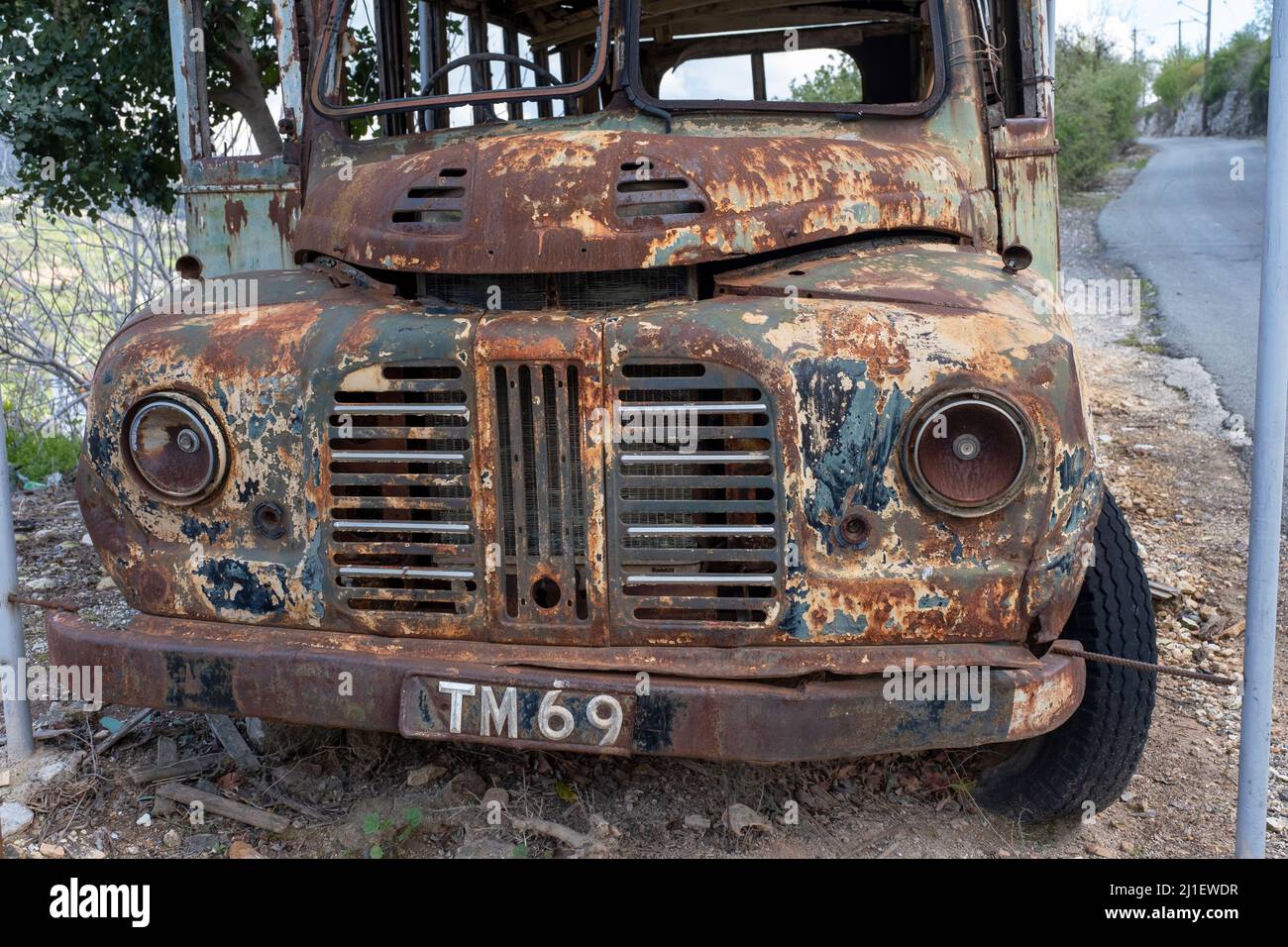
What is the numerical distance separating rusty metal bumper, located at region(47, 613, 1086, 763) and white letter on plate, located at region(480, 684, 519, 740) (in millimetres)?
55

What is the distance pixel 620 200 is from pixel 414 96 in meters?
1.14

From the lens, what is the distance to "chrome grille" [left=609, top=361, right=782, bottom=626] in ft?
8.44

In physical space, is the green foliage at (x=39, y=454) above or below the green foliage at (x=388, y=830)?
above

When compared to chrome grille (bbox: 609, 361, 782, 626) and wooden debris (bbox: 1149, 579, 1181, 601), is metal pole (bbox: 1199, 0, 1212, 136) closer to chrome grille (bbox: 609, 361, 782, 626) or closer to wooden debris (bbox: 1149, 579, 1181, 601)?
wooden debris (bbox: 1149, 579, 1181, 601)

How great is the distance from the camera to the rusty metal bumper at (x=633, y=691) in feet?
8.40

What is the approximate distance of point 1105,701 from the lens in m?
3.04

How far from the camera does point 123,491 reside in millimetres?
2889

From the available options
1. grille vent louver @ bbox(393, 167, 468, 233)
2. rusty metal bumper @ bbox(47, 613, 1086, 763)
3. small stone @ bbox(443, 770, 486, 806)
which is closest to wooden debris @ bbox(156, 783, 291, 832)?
small stone @ bbox(443, 770, 486, 806)

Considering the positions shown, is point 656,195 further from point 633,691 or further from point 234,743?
point 234,743

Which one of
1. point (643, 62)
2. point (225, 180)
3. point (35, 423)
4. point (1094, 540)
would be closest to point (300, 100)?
point (225, 180)

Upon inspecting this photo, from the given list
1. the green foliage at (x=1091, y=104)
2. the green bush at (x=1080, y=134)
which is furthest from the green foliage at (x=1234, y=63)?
the green bush at (x=1080, y=134)

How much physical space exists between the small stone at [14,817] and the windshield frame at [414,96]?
2290 millimetres

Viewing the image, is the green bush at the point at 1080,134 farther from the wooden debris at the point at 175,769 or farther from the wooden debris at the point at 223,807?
the wooden debris at the point at 223,807

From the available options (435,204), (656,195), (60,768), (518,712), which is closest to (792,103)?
(656,195)
